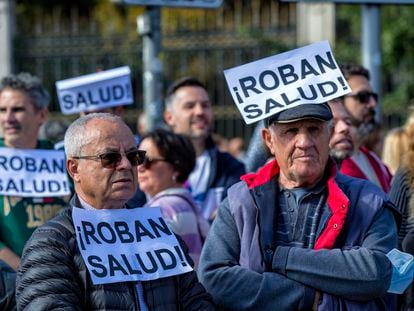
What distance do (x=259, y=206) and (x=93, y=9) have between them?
19067 millimetres

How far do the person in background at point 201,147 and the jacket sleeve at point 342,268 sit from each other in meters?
2.28

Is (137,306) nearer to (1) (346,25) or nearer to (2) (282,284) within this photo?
(2) (282,284)

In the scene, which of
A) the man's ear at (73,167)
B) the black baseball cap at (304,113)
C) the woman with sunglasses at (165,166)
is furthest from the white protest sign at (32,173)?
the black baseball cap at (304,113)

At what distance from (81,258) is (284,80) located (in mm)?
1221

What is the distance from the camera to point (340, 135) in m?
5.62

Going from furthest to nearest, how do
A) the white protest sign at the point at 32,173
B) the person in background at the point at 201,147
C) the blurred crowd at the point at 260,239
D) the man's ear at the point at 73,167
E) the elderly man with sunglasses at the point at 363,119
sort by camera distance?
the person in background at the point at 201,147 < the elderly man with sunglasses at the point at 363,119 < the white protest sign at the point at 32,173 < the man's ear at the point at 73,167 < the blurred crowd at the point at 260,239

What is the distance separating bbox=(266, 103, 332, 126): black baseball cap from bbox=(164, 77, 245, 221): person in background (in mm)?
2136

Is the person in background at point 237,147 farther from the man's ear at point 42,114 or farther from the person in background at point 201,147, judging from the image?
the man's ear at point 42,114

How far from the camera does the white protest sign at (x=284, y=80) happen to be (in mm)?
4273

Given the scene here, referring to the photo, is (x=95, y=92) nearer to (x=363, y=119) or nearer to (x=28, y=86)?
(x=28, y=86)

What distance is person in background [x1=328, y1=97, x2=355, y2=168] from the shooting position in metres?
5.61

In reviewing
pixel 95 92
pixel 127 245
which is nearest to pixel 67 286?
pixel 127 245

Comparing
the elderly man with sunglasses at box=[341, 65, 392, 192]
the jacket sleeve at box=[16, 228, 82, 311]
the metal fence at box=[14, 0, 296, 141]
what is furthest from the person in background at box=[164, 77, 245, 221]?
the metal fence at box=[14, 0, 296, 141]

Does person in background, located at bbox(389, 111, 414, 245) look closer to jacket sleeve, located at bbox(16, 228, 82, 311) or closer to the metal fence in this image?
jacket sleeve, located at bbox(16, 228, 82, 311)
